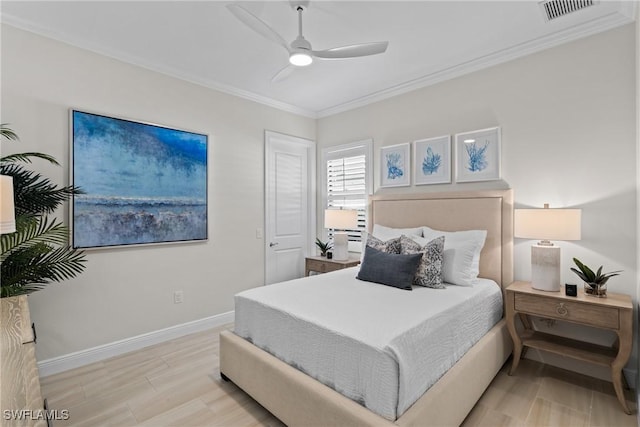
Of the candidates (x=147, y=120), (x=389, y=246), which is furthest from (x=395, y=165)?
(x=147, y=120)

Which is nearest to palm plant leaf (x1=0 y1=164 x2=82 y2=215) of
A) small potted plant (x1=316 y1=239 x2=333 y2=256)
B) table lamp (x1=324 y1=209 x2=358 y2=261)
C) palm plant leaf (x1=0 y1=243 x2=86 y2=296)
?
palm plant leaf (x1=0 y1=243 x2=86 y2=296)

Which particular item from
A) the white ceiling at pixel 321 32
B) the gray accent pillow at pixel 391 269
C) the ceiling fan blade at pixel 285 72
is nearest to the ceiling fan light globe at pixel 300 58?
the ceiling fan blade at pixel 285 72

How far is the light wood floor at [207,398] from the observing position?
6.44ft

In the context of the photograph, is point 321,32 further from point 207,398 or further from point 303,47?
point 207,398

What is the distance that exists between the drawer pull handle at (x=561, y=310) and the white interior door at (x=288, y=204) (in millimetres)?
2961

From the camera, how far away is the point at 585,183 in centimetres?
248

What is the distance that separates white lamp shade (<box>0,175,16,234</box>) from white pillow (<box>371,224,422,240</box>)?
109 inches

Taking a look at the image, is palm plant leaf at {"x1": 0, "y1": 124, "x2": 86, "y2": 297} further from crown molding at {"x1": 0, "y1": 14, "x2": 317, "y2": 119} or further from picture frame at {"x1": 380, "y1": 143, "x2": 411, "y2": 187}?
picture frame at {"x1": 380, "y1": 143, "x2": 411, "y2": 187}

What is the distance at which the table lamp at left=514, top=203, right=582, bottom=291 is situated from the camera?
227 centimetres

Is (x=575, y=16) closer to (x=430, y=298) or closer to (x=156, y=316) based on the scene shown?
(x=430, y=298)

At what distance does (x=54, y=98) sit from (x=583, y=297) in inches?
167

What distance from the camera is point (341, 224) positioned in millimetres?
3863

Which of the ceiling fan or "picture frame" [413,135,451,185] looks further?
"picture frame" [413,135,451,185]

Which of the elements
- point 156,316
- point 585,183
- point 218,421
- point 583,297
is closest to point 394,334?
point 218,421
